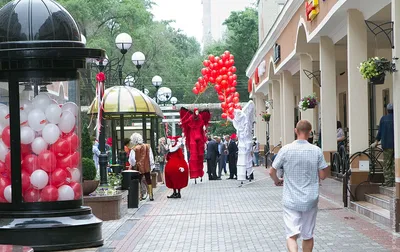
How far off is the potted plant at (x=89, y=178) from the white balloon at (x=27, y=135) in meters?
6.17

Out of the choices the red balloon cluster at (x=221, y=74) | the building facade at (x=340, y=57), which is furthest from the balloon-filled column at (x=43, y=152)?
the red balloon cluster at (x=221, y=74)

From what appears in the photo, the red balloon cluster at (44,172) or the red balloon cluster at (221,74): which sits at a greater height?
the red balloon cluster at (221,74)

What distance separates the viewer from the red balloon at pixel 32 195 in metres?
9.43

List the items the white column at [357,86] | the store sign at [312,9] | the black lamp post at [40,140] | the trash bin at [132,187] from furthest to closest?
the store sign at [312,9] → the trash bin at [132,187] → the white column at [357,86] → the black lamp post at [40,140]

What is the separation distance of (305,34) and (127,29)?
31724mm

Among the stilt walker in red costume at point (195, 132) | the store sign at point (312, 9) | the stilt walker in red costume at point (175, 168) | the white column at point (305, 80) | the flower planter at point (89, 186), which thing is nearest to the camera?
the flower planter at point (89, 186)

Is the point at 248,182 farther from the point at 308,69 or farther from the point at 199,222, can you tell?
the point at 199,222

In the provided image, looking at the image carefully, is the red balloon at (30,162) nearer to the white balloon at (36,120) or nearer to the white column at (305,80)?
the white balloon at (36,120)

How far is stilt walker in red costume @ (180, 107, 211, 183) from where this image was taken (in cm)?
2967

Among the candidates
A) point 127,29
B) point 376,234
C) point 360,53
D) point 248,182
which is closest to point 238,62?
point 127,29

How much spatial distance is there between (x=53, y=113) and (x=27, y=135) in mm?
382

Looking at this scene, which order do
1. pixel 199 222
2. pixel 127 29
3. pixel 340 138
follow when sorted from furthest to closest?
pixel 127 29, pixel 340 138, pixel 199 222

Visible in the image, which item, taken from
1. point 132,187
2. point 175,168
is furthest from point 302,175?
point 175,168

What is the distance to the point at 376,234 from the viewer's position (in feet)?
41.7
